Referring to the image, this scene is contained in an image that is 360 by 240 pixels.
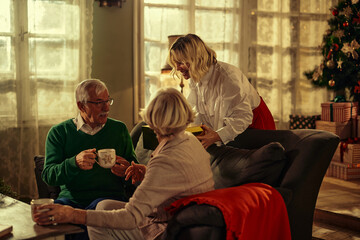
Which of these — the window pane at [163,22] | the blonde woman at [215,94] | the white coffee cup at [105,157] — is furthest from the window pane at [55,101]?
the white coffee cup at [105,157]

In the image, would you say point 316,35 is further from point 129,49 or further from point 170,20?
point 129,49

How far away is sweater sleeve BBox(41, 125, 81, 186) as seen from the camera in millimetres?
2484

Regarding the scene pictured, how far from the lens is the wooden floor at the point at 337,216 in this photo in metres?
3.54

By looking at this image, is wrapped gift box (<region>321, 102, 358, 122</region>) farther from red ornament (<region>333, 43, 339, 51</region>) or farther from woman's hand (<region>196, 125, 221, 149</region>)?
woman's hand (<region>196, 125, 221, 149</region>)

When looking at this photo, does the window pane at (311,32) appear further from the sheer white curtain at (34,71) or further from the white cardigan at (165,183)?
the white cardigan at (165,183)

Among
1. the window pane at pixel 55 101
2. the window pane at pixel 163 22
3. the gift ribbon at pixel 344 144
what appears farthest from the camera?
the gift ribbon at pixel 344 144

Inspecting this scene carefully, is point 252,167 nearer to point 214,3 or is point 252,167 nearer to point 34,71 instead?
point 34,71

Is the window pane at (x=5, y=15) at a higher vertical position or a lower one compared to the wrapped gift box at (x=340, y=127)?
higher

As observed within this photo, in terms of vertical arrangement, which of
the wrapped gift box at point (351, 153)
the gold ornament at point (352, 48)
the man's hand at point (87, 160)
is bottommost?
the wrapped gift box at point (351, 153)

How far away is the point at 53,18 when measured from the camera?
4.42 meters

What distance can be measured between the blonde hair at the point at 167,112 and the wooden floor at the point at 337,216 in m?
1.99

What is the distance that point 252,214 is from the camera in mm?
1948

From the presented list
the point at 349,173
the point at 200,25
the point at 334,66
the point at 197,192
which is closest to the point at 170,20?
the point at 200,25

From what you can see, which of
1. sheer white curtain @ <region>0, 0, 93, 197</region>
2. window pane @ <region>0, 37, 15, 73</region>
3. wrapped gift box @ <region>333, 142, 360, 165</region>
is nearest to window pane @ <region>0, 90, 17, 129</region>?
sheer white curtain @ <region>0, 0, 93, 197</region>
